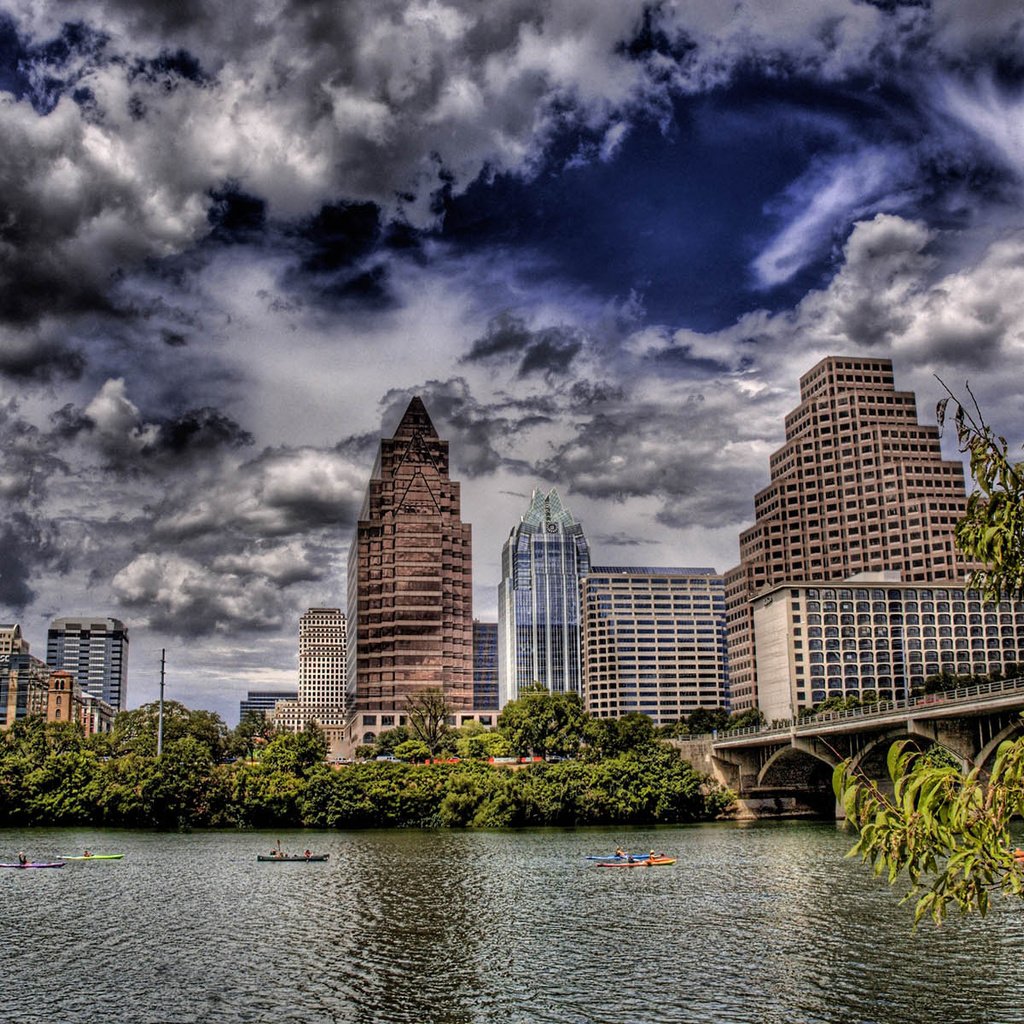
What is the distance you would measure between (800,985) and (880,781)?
125m

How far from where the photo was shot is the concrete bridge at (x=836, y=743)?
395 feet

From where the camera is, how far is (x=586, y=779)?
537ft

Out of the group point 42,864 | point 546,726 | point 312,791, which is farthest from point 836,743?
point 42,864

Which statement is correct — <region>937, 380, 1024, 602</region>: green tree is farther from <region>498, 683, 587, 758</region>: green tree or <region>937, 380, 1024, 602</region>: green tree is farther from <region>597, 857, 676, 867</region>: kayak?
<region>498, 683, 587, 758</region>: green tree

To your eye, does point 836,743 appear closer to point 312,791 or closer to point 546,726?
point 546,726

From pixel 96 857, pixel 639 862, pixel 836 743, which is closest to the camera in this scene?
pixel 639 862

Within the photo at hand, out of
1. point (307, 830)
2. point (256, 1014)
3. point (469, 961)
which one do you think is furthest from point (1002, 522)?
point (307, 830)

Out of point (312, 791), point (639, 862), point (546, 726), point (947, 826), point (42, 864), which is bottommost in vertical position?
point (639, 862)

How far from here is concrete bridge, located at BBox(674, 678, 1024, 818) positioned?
12038 centimetres

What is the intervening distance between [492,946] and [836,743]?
102 meters

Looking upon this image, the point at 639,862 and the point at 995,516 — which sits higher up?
the point at 995,516

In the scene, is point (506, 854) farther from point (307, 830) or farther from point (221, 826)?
point (221, 826)

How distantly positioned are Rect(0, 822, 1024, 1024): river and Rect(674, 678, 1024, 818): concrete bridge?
2424cm

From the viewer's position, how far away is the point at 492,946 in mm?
59188
